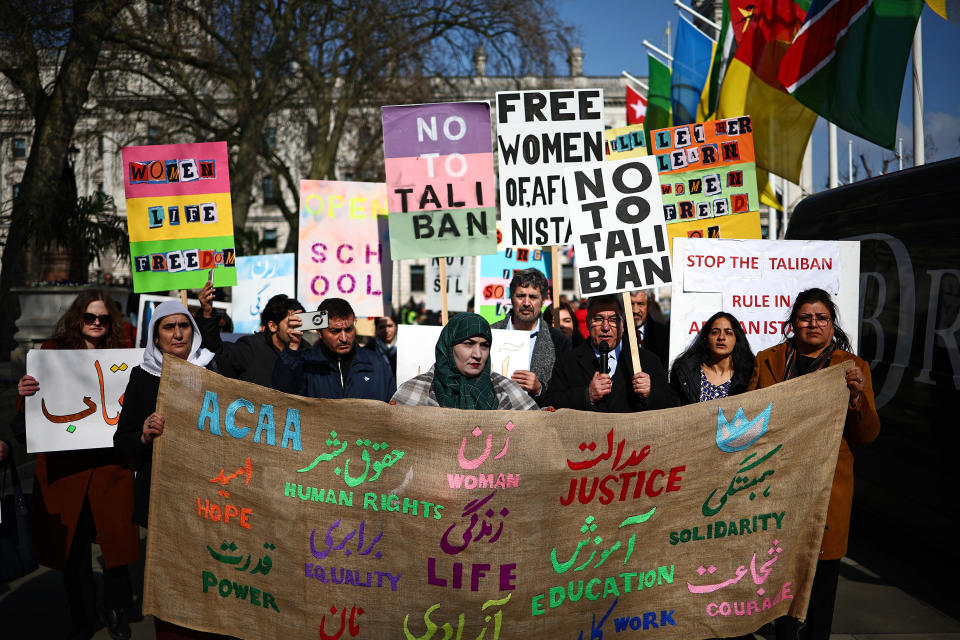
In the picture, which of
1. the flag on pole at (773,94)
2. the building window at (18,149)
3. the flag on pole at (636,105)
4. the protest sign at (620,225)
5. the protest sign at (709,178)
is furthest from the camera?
the flag on pole at (636,105)

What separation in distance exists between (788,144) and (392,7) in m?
12.7

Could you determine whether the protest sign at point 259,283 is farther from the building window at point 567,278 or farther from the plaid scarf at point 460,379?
the building window at point 567,278

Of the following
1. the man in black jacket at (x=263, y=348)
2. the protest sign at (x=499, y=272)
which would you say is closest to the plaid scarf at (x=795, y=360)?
the man in black jacket at (x=263, y=348)

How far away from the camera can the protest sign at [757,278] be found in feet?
18.9

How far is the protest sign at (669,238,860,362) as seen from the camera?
18.9 ft

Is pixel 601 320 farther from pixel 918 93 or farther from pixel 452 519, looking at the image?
pixel 918 93

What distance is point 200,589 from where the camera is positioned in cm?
341

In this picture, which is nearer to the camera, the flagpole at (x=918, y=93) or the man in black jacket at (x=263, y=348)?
the man in black jacket at (x=263, y=348)

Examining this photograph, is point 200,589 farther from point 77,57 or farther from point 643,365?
point 77,57

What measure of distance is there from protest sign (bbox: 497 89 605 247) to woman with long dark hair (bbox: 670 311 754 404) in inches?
65.3

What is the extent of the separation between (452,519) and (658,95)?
14.6 metres

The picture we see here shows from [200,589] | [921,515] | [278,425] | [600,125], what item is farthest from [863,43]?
[200,589]

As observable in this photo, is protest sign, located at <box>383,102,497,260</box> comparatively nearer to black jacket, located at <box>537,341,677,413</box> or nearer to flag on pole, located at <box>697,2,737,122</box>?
black jacket, located at <box>537,341,677,413</box>

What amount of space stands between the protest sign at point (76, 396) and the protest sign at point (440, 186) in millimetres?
2053
